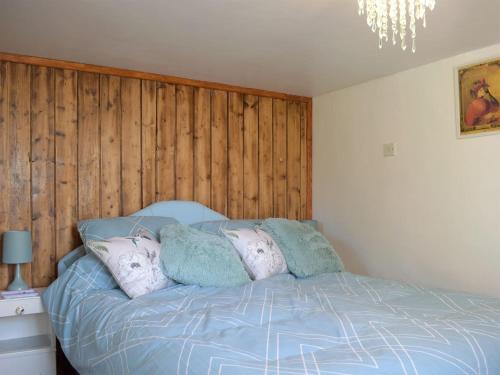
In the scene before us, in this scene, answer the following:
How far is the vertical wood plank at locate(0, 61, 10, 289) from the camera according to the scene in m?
2.74

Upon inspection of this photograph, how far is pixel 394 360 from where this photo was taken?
1.30 metres

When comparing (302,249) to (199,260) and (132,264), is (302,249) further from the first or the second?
(132,264)

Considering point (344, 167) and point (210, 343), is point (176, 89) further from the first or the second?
point (210, 343)

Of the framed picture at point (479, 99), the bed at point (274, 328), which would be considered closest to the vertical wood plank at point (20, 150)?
the bed at point (274, 328)

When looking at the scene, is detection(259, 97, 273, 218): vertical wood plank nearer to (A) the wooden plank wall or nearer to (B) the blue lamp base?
(A) the wooden plank wall

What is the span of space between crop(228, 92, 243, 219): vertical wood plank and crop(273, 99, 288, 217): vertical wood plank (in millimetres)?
344

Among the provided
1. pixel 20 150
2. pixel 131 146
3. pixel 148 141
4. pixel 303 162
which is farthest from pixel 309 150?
pixel 20 150

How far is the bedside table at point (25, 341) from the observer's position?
8.14ft

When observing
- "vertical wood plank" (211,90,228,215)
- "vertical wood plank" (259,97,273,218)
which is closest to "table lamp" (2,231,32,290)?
"vertical wood plank" (211,90,228,215)

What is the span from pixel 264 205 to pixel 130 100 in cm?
138

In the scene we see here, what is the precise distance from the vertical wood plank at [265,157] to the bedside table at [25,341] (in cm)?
183

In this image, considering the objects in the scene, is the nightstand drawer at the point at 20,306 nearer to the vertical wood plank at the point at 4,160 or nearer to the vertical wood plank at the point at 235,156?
the vertical wood plank at the point at 4,160

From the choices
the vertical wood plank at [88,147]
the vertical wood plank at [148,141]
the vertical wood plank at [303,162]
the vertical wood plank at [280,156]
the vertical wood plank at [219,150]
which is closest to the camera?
the vertical wood plank at [88,147]

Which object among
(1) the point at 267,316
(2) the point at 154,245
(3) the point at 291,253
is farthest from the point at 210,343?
(3) the point at 291,253
